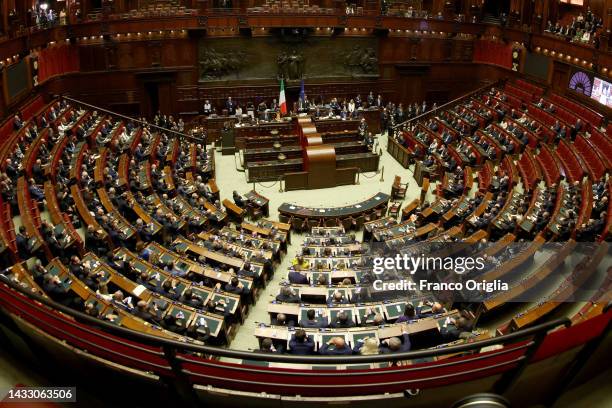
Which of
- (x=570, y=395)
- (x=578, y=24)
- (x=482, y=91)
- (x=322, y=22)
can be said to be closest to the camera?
(x=570, y=395)

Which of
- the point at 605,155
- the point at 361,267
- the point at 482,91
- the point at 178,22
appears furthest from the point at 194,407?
the point at 482,91

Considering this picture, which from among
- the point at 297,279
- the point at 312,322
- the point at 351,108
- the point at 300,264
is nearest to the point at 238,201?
the point at 300,264

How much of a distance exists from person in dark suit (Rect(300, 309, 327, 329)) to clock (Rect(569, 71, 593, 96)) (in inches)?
652

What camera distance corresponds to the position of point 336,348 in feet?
24.7

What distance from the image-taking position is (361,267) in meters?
11.3

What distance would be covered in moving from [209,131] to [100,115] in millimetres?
4762

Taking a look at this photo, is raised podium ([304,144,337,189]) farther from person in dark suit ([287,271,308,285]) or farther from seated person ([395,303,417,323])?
seated person ([395,303,417,323])

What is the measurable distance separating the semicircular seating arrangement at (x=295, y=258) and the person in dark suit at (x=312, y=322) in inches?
1.1

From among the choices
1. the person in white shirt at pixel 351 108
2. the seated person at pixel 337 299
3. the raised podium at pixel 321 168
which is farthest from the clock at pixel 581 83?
the seated person at pixel 337 299

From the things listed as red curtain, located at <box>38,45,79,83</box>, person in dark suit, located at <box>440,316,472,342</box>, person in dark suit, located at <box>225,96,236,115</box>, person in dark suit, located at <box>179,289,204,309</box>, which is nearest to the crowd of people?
person in dark suit, located at <box>225,96,236,115</box>

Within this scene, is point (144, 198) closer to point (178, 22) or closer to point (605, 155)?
point (178, 22)

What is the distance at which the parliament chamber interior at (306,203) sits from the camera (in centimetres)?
364

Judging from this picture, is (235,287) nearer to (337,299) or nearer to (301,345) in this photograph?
(337,299)

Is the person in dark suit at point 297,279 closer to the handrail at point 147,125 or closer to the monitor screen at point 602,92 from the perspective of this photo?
the handrail at point 147,125
